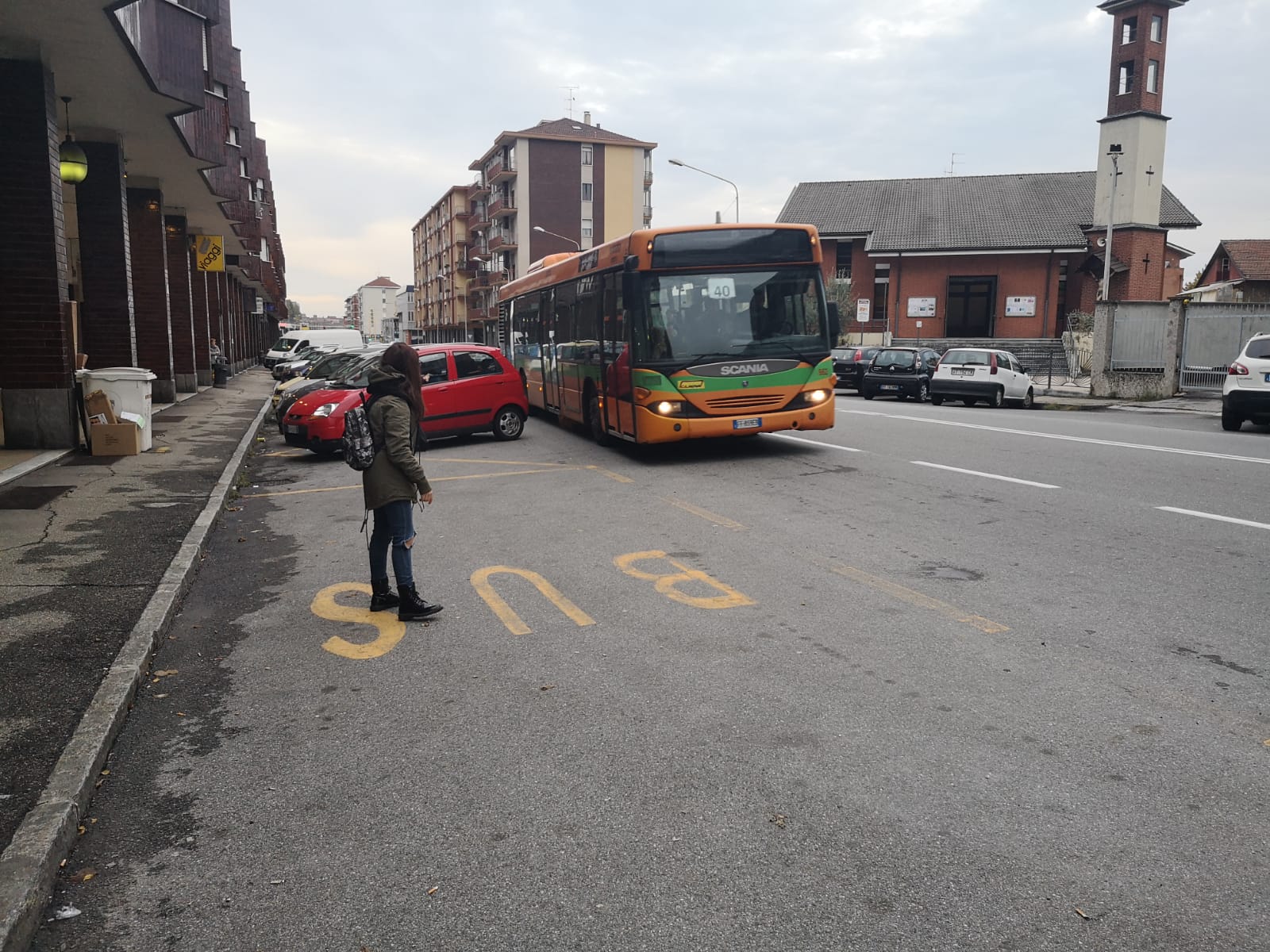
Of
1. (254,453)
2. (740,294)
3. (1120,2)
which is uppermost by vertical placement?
(1120,2)

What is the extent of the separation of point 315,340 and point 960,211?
3732 centimetres

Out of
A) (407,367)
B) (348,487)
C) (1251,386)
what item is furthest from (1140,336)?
(407,367)

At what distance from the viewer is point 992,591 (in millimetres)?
6582

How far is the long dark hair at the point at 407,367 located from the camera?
6.15 m

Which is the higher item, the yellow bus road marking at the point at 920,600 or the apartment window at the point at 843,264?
the apartment window at the point at 843,264

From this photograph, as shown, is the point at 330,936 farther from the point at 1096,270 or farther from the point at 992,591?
the point at 1096,270

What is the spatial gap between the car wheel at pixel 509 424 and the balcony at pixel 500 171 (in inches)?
2706

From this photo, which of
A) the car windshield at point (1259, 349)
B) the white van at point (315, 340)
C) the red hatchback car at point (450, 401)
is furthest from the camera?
the white van at point (315, 340)

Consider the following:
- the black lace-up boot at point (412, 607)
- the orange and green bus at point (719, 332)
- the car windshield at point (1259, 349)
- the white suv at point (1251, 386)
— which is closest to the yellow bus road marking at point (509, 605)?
the black lace-up boot at point (412, 607)

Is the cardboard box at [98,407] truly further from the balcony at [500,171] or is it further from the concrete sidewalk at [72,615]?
the balcony at [500,171]

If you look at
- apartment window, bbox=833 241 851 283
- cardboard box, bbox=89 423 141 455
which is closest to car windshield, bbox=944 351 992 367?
cardboard box, bbox=89 423 141 455

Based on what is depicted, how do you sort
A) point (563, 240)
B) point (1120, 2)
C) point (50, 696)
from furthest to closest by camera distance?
1. point (563, 240)
2. point (1120, 2)
3. point (50, 696)

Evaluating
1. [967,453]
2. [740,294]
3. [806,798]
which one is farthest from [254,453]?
[806,798]

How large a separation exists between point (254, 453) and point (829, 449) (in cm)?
945
